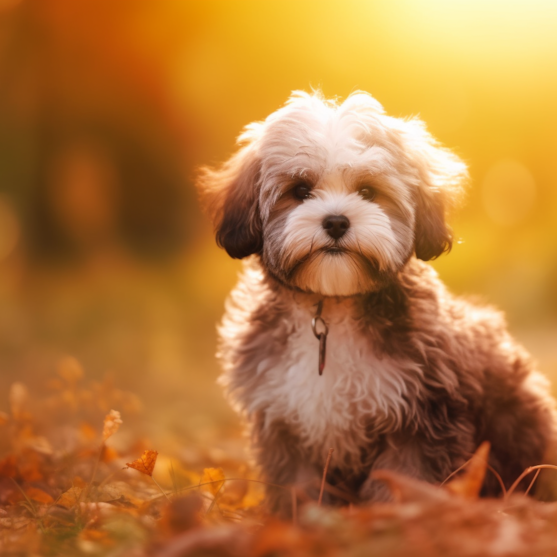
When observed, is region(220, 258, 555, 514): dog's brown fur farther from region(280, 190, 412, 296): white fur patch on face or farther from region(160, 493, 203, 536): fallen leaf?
region(160, 493, 203, 536): fallen leaf

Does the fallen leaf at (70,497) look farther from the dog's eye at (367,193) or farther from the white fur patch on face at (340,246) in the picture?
the dog's eye at (367,193)

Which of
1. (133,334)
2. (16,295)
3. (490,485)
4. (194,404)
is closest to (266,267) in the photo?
(490,485)

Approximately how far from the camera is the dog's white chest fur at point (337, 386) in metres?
3.46

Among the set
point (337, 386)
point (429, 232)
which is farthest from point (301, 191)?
point (337, 386)

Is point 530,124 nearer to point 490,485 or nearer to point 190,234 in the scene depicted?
point 190,234

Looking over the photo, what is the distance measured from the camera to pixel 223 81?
28.9 ft

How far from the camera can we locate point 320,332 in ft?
11.7

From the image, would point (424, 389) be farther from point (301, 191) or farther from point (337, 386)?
point (301, 191)

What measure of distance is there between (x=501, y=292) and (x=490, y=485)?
556 centimetres

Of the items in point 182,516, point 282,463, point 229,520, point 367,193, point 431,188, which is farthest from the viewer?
point 282,463

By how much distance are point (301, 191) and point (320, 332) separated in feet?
2.21

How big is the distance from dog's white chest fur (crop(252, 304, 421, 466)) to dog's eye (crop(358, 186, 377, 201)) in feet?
1.73

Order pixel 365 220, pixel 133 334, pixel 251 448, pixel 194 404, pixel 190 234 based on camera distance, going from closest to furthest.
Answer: pixel 365 220
pixel 251 448
pixel 194 404
pixel 133 334
pixel 190 234

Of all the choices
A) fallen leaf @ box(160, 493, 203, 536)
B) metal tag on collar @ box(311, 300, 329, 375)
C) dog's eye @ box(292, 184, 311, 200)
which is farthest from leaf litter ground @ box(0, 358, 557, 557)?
dog's eye @ box(292, 184, 311, 200)
